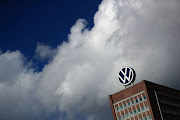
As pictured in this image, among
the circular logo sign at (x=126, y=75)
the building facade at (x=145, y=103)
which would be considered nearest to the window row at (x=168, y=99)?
the building facade at (x=145, y=103)

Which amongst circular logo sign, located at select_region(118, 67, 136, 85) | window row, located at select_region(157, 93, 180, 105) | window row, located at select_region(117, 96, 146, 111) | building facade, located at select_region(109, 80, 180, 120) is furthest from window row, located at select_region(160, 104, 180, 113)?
circular logo sign, located at select_region(118, 67, 136, 85)

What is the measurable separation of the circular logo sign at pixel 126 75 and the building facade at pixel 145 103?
9.89 feet

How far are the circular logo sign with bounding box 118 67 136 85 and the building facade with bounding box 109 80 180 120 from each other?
3014 millimetres

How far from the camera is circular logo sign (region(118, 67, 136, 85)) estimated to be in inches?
4256

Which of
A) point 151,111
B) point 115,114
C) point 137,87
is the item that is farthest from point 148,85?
point 115,114

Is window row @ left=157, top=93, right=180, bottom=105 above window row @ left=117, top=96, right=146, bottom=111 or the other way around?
above

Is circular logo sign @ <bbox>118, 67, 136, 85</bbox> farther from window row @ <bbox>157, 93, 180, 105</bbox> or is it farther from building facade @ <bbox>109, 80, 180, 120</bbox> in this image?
window row @ <bbox>157, 93, 180, 105</bbox>

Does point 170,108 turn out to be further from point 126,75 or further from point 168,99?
point 126,75

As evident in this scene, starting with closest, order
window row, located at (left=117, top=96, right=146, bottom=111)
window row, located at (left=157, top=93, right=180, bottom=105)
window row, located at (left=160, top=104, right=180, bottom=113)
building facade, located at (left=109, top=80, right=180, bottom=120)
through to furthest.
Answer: building facade, located at (left=109, top=80, right=180, bottom=120) → window row, located at (left=117, top=96, right=146, bottom=111) → window row, located at (left=160, top=104, right=180, bottom=113) → window row, located at (left=157, top=93, right=180, bottom=105)

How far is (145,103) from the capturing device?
10256cm

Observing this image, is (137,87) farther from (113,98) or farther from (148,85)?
(113,98)

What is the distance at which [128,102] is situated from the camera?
108938mm

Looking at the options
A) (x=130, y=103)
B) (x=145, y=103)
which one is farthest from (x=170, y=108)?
(x=130, y=103)

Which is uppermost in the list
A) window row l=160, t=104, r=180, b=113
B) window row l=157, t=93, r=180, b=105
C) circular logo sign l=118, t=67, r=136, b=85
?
circular logo sign l=118, t=67, r=136, b=85
